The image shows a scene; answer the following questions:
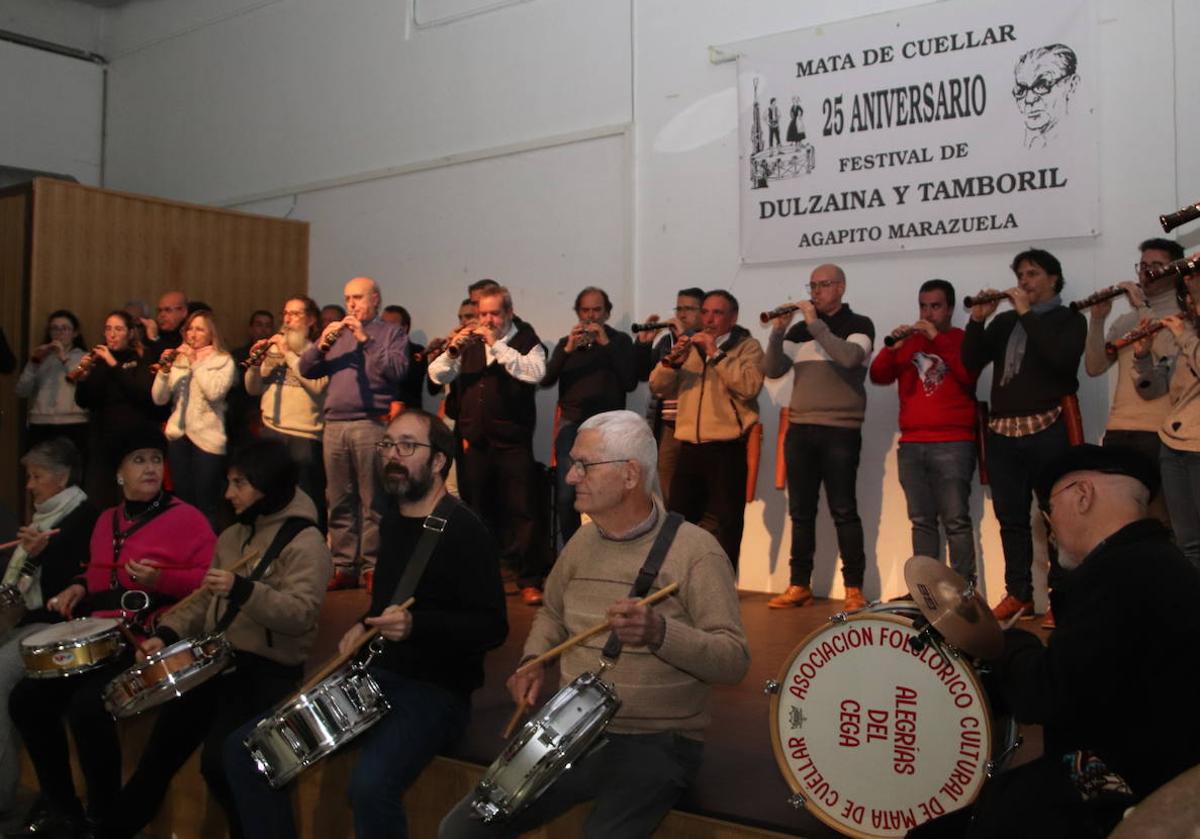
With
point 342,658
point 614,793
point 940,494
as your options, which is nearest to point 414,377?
point 940,494

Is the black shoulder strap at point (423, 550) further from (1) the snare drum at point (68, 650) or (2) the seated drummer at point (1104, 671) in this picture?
(2) the seated drummer at point (1104, 671)

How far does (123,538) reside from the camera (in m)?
3.93

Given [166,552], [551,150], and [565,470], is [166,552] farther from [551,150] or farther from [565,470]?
[551,150]

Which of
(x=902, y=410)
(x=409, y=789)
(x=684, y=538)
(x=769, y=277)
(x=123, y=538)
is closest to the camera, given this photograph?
(x=684, y=538)

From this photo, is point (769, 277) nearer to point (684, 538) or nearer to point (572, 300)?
point (572, 300)

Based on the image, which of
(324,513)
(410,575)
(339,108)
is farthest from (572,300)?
(410,575)

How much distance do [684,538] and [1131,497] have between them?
40.6 inches

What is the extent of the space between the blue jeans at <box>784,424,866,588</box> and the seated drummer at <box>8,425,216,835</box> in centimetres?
282

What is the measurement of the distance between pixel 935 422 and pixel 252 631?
3.20 m

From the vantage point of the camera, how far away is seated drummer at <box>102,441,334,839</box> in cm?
344

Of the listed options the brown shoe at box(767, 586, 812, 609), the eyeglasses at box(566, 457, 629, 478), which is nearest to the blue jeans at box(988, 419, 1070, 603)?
the brown shoe at box(767, 586, 812, 609)

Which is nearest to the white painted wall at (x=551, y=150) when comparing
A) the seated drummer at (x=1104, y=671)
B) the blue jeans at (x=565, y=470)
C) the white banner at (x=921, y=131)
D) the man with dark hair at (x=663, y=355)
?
the white banner at (x=921, y=131)

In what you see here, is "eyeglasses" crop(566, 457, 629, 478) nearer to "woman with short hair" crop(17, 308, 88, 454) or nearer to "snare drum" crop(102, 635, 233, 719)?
"snare drum" crop(102, 635, 233, 719)

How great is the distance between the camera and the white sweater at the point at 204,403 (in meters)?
6.51
